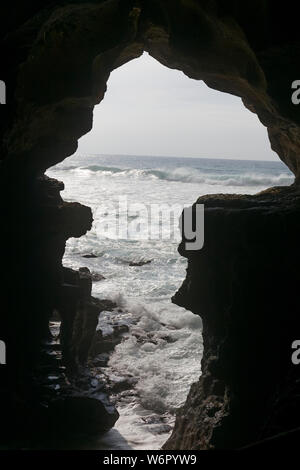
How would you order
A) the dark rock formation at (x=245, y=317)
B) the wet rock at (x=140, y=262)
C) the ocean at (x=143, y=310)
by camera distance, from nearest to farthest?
the dark rock formation at (x=245, y=317) < the ocean at (x=143, y=310) < the wet rock at (x=140, y=262)

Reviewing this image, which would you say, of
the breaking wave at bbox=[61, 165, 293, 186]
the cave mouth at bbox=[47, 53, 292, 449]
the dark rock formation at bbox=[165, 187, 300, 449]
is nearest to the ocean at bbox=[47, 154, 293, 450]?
the cave mouth at bbox=[47, 53, 292, 449]

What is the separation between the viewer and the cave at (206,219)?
5461 mm

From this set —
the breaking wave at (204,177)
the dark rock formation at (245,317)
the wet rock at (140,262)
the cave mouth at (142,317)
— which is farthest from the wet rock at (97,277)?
the breaking wave at (204,177)

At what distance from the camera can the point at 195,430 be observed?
5980mm

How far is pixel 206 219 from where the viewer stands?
6422 mm

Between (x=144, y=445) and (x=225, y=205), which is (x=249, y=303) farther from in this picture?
(x=144, y=445)

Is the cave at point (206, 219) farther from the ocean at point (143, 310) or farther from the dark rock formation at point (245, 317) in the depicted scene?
the ocean at point (143, 310)

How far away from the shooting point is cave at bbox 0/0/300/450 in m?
5.46

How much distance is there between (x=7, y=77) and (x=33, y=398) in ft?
17.2

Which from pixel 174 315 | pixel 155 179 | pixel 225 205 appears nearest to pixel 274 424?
pixel 225 205

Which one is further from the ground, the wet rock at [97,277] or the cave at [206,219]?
the cave at [206,219]

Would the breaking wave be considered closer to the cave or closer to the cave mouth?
the cave mouth

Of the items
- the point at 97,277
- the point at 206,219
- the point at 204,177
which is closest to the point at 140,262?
the point at 97,277

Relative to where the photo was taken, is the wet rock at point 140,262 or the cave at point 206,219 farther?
the wet rock at point 140,262
